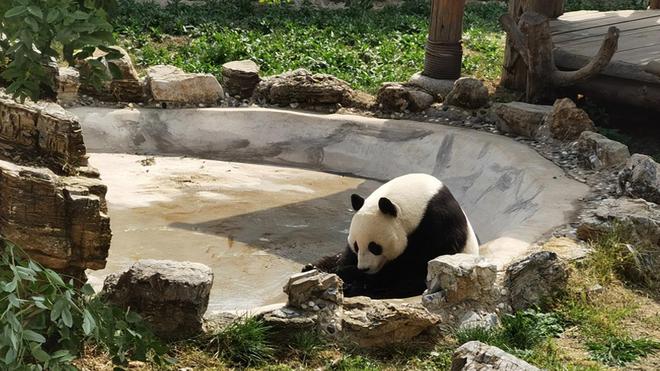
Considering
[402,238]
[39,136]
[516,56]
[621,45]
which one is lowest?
[402,238]

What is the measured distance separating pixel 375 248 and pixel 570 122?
3262mm

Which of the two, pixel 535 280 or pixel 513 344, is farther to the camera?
pixel 535 280

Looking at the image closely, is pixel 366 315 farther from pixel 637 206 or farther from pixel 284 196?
pixel 284 196

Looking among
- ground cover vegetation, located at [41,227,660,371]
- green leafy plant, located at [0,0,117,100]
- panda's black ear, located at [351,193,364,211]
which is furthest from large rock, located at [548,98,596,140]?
green leafy plant, located at [0,0,117,100]

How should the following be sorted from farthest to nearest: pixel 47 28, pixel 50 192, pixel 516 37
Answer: pixel 516 37, pixel 50 192, pixel 47 28

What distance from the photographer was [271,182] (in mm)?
9352

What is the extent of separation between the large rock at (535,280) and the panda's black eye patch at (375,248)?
1119 millimetres

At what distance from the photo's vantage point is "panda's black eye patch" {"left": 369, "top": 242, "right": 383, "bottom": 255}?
6543 millimetres

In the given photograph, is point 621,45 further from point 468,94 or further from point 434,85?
point 434,85

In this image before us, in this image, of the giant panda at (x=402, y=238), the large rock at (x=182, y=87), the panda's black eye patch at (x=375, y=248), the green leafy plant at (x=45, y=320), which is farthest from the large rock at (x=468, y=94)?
the green leafy plant at (x=45, y=320)

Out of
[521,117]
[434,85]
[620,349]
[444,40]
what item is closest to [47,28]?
[620,349]

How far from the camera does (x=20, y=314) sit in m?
3.04

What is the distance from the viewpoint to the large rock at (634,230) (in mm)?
Answer: 6051

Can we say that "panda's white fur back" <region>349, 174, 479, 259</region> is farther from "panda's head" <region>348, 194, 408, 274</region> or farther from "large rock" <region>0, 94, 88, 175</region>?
"large rock" <region>0, 94, 88, 175</region>
